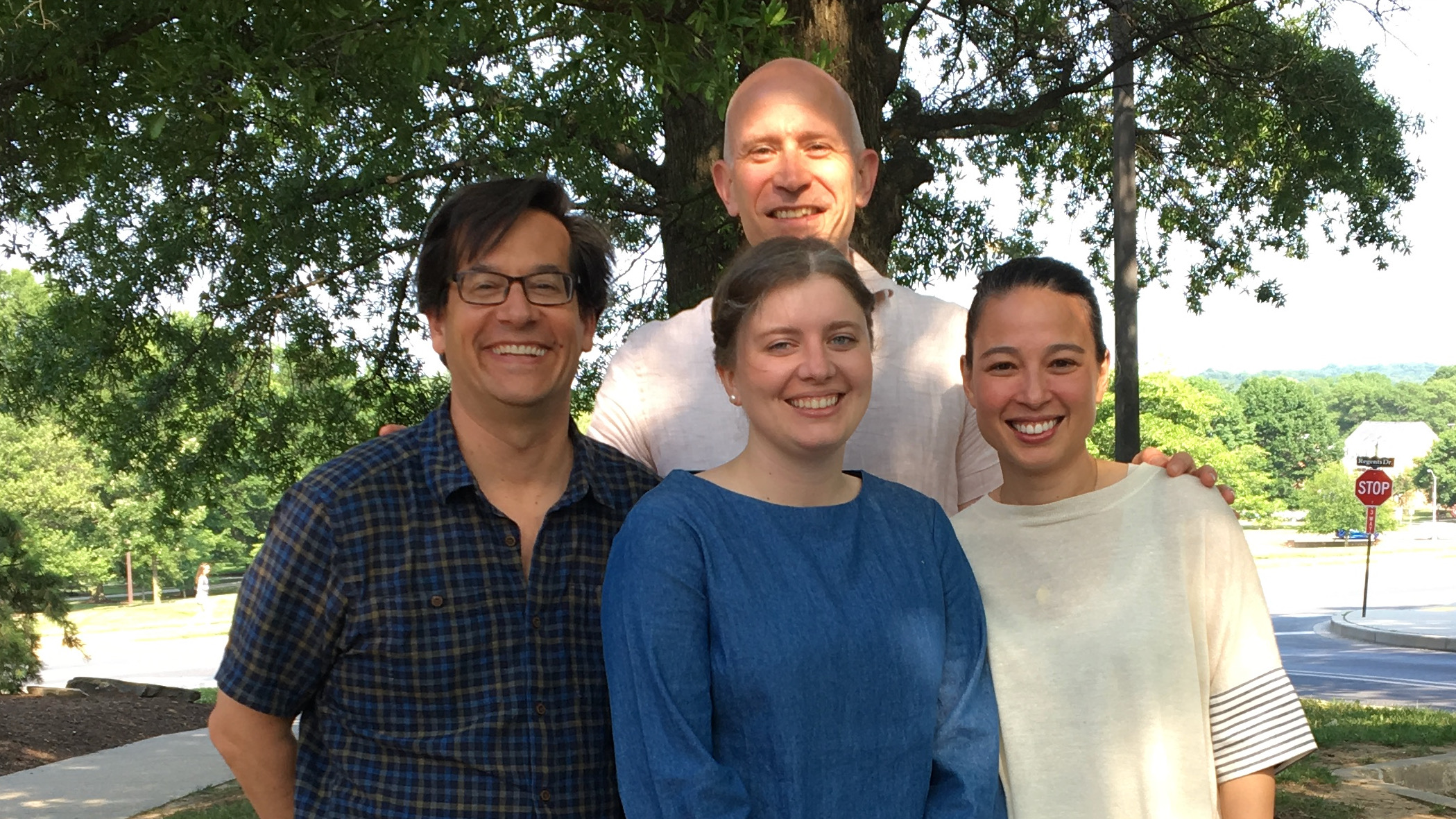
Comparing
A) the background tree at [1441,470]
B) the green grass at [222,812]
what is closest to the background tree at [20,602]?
the green grass at [222,812]

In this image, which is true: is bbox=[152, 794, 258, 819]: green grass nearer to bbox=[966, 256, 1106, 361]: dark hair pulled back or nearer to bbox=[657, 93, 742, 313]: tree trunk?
bbox=[657, 93, 742, 313]: tree trunk

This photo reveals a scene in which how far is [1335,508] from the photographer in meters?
83.7

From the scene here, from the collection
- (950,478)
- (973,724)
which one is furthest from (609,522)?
(950,478)

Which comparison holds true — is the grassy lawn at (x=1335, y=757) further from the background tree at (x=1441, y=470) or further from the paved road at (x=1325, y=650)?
the background tree at (x=1441, y=470)

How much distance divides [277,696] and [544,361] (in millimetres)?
761

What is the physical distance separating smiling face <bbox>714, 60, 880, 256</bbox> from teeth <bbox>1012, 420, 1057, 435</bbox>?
72cm

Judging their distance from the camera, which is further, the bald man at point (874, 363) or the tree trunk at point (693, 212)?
the tree trunk at point (693, 212)

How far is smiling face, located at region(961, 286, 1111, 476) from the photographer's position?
2.42 metres

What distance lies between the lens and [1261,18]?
36.0 feet

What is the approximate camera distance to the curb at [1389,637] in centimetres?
2562

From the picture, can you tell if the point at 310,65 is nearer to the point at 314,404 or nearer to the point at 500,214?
the point at 500,214

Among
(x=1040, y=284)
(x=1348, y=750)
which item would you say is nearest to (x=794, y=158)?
(x=1040, y=284)

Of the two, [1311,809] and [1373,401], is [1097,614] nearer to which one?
[1311,809]

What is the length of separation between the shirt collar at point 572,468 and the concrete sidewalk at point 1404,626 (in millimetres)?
27472
